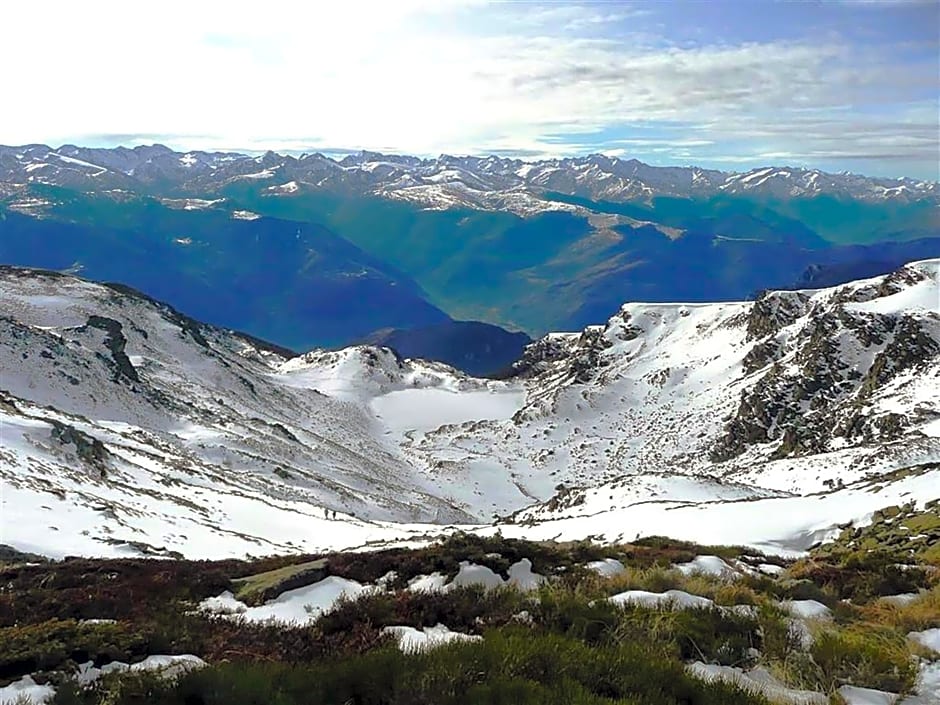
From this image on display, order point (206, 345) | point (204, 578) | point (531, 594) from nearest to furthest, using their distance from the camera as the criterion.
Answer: point (531, 594) < point (204, 578) < point (206, 345)

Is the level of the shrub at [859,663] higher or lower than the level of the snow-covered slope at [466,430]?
higher

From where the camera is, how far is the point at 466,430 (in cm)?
10038

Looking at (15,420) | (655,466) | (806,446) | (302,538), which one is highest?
(15,420)

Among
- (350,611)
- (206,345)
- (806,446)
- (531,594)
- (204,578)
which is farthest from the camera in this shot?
(206,345)

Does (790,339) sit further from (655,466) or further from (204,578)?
(204,578)

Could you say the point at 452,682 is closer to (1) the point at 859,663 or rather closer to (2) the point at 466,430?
(1) the point at 859,663

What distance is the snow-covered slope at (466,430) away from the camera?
26.2 meters

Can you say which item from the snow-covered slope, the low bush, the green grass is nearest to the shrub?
the green grass

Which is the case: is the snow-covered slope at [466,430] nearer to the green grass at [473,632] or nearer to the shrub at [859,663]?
the green grass at [473,632]

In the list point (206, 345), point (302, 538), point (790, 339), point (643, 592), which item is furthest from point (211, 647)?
point (790, 339)

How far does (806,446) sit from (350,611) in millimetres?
65606

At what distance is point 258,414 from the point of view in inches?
2916

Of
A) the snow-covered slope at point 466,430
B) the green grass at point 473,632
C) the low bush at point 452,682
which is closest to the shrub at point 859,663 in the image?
the green grass at point 473,632

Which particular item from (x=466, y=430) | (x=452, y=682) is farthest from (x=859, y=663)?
(x=466, y=430)
